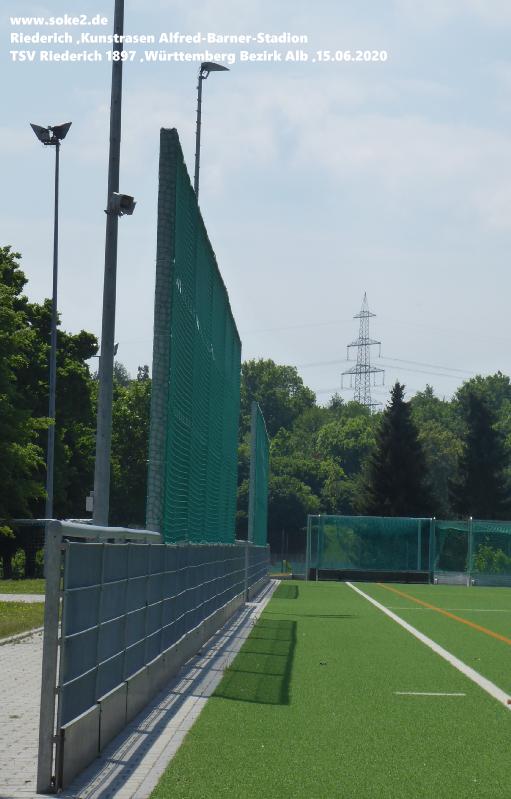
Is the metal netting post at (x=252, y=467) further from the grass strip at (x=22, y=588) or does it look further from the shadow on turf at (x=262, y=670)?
the shadow on turf at (x=262, y=670)

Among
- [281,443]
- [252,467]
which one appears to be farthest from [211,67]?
[281,443]

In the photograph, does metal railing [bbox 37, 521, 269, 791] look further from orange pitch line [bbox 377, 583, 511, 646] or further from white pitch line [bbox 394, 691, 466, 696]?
orange pitch line [bbox 377, 583, 511, 646]

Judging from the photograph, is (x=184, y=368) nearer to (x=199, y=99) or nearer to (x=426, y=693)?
(x=426, y=693)

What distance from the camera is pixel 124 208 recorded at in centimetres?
1803

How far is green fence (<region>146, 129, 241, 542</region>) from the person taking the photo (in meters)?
13.4

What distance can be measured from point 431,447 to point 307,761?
5216 inches

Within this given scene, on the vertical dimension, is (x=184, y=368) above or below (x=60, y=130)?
below

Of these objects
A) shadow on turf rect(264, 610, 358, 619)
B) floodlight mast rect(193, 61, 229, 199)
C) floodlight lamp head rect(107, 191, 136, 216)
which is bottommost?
shadow on turf rect(264, 610, 358, 619)

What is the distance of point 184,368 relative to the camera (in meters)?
14.9

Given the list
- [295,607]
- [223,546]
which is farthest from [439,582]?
[223,546]

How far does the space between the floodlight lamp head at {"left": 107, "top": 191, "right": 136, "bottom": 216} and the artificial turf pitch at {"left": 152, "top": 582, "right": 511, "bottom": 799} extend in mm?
5489

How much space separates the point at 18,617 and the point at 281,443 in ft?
487

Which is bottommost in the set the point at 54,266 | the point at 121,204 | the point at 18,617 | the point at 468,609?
the point at 468,609

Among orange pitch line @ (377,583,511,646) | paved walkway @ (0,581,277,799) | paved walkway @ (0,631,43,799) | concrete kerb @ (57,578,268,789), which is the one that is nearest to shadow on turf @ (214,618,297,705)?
paved walkway @ (0,581,277,799)
